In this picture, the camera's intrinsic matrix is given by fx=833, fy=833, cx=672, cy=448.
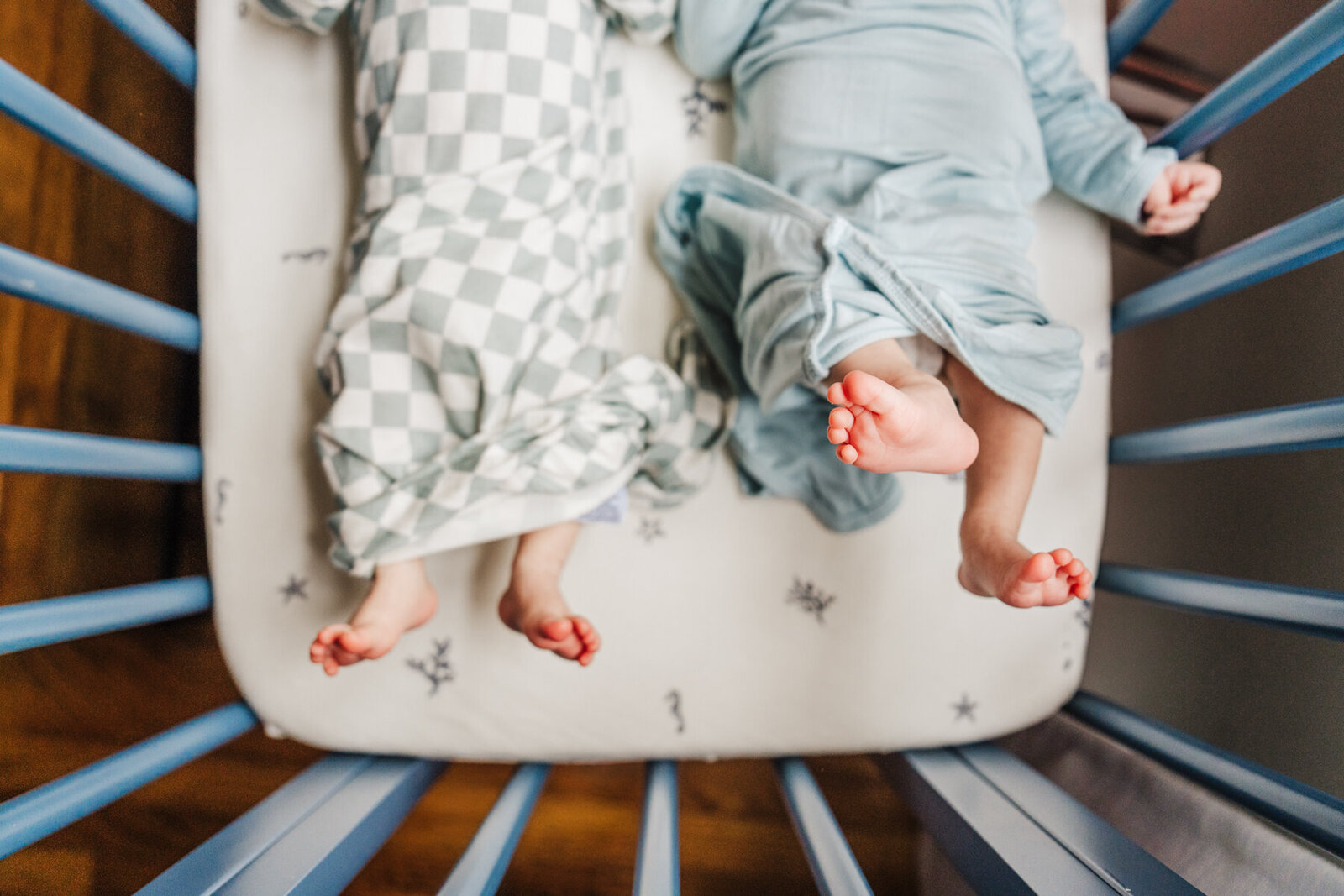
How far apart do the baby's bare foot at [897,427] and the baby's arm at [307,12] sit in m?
0.56

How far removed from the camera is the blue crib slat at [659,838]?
1.86 ft

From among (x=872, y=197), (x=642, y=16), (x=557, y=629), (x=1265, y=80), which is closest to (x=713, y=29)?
(x=642, y=16)

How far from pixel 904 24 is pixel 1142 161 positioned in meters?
0.23

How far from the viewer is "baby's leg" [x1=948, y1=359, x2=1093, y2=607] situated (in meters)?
0.58

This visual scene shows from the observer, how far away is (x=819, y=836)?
0.64 m

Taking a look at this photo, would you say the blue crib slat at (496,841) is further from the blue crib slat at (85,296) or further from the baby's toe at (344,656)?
the blue crib slat at (85,296)

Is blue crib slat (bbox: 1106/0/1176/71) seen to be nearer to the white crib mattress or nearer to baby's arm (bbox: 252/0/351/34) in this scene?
the white crib mattress

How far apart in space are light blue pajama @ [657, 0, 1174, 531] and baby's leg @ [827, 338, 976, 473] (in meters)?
0.06

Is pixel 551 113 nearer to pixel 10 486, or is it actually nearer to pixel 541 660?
pixel 541 660

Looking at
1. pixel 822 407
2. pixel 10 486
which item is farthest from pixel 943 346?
pixel 10 486

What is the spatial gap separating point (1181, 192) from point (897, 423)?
1.46 feet

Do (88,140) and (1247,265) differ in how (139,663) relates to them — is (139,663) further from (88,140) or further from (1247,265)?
(1247,265)

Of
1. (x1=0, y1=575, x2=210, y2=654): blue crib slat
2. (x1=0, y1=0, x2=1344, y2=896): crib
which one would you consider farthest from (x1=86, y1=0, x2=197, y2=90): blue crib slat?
(x1=0, y1=575, x2=210, y2=654): blue crib slat

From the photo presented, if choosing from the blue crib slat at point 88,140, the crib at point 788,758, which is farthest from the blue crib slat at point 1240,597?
the blue crib slat at point 88,140
